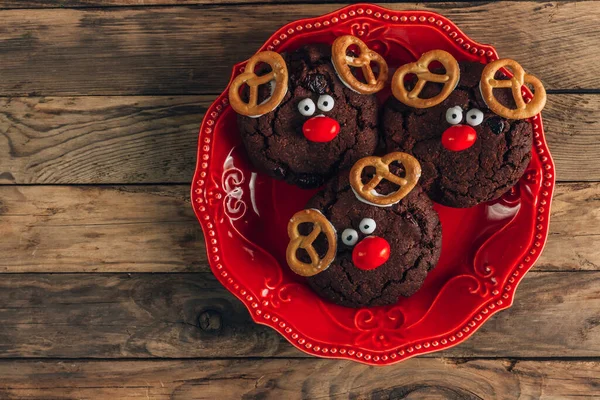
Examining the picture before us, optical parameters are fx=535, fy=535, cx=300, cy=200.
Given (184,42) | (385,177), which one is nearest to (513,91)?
(385,177)

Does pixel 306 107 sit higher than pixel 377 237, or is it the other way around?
pixel 306 107

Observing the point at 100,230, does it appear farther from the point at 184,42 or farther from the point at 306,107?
the point at 306,107

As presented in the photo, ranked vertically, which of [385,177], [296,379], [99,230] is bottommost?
[296,379]

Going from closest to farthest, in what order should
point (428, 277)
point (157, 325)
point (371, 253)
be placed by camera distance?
point (371, 253) < point (428, 277) < point (157, 325)

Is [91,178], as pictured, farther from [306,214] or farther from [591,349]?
[591,349]

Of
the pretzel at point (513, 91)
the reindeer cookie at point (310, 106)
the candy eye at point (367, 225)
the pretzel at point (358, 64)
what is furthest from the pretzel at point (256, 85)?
the pretzel at point (513, 91)

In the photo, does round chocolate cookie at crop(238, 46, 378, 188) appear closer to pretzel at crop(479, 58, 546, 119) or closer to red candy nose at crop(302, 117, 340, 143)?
red candy nose at crop(302, 117, 340, 143)

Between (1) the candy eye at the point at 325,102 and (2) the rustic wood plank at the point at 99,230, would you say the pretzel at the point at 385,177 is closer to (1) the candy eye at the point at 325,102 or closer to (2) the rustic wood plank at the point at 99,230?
(1) the candy eye at the point at 325,102

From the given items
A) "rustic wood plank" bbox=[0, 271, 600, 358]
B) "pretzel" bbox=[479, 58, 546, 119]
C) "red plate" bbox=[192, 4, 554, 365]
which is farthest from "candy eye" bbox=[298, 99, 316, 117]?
"rustic wood plank" bbox=[0, 271, 600, 358]
